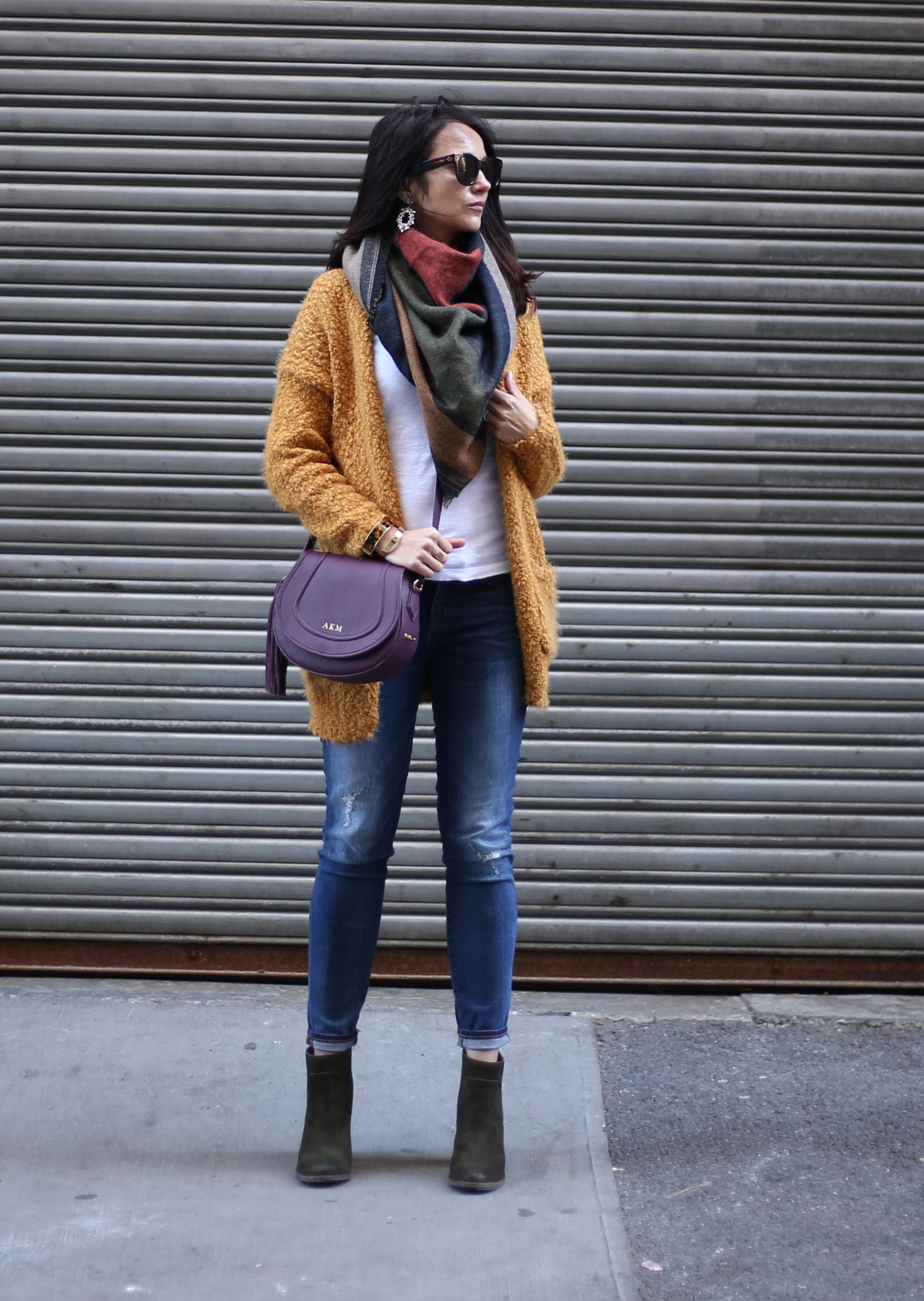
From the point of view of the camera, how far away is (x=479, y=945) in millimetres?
2584

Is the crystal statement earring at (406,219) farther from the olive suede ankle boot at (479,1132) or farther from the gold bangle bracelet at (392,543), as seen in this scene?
the olive suede ankle boot at (479,1132)

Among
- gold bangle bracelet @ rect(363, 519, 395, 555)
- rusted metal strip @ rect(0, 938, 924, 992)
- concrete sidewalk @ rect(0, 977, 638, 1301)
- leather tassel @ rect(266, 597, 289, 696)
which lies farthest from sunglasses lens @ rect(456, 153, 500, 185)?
rusted metal strip @ rect(0, 938, 924, 992)

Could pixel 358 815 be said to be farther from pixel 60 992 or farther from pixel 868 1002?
pixel 868 1002

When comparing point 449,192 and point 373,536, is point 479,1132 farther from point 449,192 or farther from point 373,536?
point 449,192

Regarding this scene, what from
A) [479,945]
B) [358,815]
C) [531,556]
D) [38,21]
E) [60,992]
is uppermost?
[38,21]

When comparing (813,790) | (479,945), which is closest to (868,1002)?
(813,790)

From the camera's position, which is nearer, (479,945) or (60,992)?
(479,945)

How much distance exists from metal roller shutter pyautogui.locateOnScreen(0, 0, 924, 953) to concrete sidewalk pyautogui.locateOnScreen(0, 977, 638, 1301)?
378mm

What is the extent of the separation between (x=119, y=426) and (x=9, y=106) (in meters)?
0.93

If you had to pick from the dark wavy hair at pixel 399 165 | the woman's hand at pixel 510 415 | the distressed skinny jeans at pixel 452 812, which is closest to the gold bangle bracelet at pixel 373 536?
the distressed skinny jeans at pixel 452 812

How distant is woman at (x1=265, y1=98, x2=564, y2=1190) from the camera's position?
243cm

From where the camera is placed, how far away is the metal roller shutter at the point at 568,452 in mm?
3531

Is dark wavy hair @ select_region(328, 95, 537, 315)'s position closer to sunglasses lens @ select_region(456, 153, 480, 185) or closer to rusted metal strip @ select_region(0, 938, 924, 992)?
sunglasses lens @ select_region(456, 153, 480, 185)

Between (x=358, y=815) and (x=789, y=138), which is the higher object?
(x=789, y=138)
